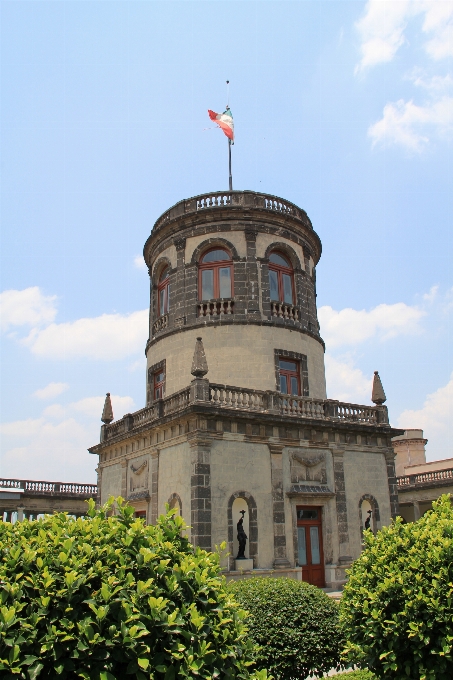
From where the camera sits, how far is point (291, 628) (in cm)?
1016

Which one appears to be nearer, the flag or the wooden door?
the wooden door

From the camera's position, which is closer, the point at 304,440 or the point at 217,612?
the point at 217,612

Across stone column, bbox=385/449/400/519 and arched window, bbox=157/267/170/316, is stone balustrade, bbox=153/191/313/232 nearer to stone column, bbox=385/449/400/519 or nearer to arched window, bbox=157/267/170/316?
arched window, bbox=157/267/170/316

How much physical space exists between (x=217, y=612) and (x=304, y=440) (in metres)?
16.0

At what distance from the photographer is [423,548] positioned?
26.9ft

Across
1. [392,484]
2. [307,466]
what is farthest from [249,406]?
[392,484]

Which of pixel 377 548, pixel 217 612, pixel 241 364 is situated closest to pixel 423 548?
pixel 377 548

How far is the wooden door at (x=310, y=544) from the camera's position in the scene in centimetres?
2012

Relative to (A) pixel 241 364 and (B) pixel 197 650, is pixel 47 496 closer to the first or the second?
(A) pixel 241 364

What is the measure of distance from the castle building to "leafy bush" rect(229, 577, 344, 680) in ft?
24.1

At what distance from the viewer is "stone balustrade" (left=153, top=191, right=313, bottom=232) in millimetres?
24391

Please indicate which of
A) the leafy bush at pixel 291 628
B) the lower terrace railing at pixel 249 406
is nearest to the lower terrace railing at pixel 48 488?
the lower terrace railing at pixel 249 406

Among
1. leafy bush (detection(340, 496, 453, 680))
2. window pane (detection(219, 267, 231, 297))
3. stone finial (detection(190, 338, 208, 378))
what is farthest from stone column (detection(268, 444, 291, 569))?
leafy bush (detection(340, 496, 453, 680))

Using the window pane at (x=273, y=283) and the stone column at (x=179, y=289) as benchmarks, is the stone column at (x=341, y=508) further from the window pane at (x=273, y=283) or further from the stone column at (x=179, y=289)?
the stone column at (x=179, y=289)
